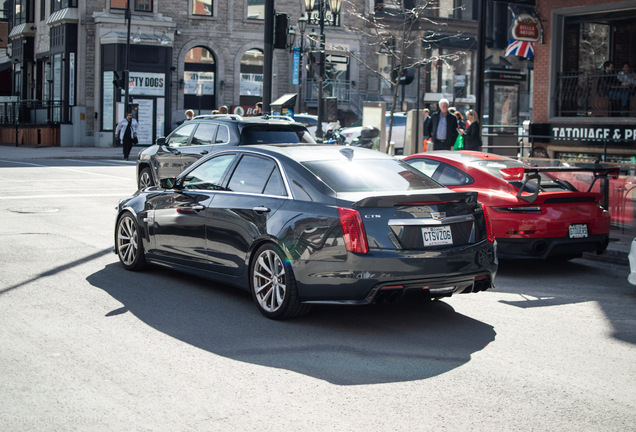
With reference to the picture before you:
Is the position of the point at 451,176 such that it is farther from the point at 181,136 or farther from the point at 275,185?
the point at 181,136

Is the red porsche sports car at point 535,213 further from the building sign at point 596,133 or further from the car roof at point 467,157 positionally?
the building sign at point 596,133

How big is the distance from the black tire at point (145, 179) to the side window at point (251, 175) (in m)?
7.93

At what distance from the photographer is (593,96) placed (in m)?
19.4

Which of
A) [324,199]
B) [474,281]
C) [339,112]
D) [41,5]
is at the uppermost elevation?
[41,5]

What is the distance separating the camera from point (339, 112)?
148ft

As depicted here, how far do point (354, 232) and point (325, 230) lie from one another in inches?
10.5

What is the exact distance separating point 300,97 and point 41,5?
53.0 feet

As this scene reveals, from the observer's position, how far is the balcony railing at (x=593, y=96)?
1866 cm

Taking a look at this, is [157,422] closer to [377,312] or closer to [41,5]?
[377,312]

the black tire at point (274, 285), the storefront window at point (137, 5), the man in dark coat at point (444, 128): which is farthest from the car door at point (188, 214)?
the storefront window at point (137, 5)

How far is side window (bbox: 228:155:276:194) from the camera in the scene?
7.00 m

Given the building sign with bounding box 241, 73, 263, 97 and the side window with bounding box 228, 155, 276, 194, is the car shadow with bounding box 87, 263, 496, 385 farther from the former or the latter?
the building sign with bounding box 241, 73, 263, 97

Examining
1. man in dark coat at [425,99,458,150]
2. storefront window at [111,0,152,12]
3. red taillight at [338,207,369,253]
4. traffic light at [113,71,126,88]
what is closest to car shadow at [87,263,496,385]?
red taillight at [338,207,369,253]

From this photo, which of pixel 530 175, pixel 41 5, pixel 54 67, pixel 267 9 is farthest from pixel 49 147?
pixel 530 175
